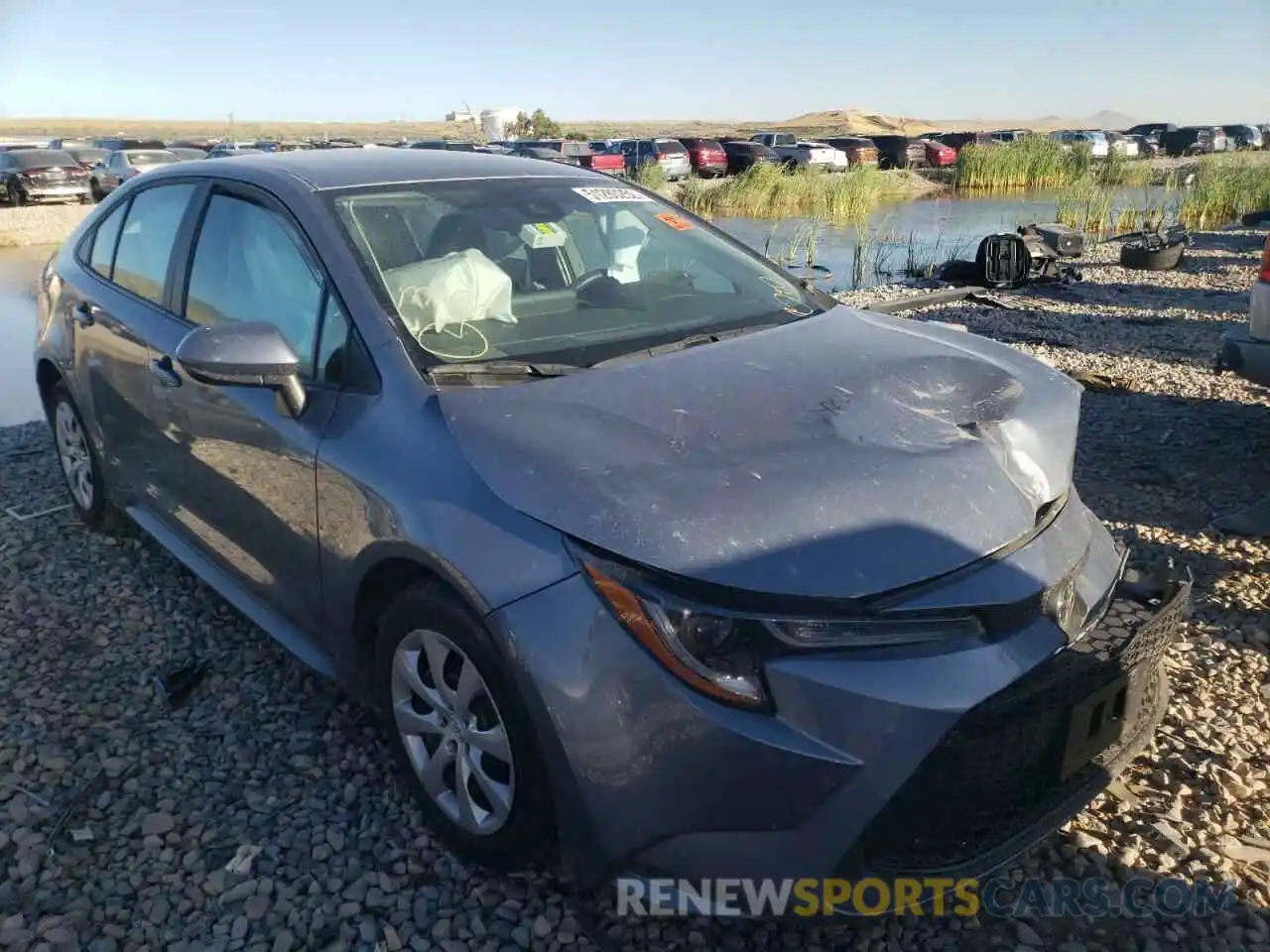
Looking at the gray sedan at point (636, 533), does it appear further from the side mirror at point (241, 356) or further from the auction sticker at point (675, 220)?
the auction sticker at point (675, 220)

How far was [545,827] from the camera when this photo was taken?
7.25 ft

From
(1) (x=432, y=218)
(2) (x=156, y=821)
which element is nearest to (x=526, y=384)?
(1) (x=432, y=218)

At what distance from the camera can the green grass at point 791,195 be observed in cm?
1938

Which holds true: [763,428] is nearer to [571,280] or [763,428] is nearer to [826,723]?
[826,723]

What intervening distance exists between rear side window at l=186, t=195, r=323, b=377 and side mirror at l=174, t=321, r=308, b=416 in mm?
124

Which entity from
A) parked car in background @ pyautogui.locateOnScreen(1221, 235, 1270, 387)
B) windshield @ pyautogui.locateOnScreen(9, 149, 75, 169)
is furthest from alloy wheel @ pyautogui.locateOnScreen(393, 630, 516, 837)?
windshield @ pyautogui.locateOnScreen(9, 149, 75, 169)

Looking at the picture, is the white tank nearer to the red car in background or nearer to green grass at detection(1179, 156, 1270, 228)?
the red car in background

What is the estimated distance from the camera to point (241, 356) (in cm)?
255

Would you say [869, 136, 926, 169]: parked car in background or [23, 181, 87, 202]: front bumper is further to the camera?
[869, 136, 926, 169]: parked car in background

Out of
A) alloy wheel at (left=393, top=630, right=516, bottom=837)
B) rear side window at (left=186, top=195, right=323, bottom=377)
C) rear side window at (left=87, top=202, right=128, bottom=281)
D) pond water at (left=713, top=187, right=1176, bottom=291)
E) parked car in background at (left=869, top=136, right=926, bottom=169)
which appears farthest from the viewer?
parked car in background at (left=869, top=136, right=926, bottom=169)

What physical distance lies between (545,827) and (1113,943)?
134cm

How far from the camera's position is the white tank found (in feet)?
192

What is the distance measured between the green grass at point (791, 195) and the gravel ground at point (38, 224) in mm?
12326

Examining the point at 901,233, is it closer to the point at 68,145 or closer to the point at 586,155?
the point at 586,155
